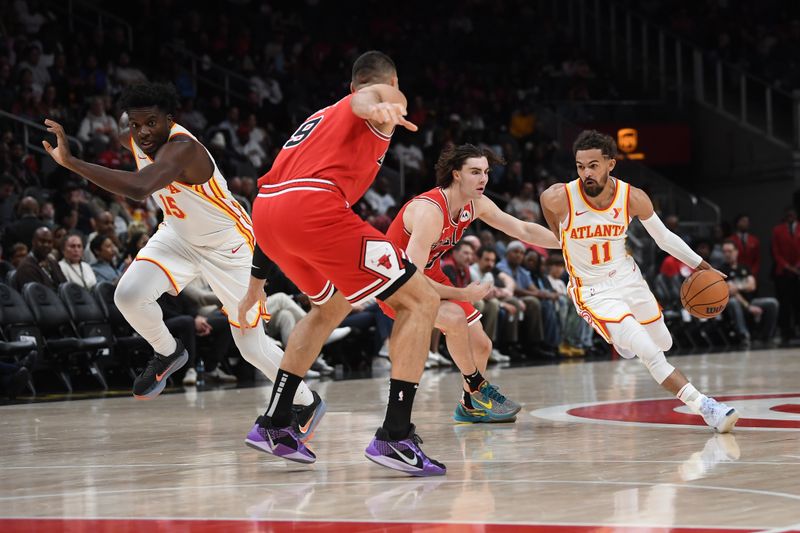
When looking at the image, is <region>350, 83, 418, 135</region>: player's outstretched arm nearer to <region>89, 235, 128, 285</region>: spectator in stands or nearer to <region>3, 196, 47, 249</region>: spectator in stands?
<region>89, 235, 128, 285</region>: spectator in stands

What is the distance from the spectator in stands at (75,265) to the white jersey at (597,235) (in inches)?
205

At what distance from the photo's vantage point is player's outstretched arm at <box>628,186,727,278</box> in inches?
274

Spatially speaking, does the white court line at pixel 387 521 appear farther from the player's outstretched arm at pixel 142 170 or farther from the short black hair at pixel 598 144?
the short black hair at pixel 598 144

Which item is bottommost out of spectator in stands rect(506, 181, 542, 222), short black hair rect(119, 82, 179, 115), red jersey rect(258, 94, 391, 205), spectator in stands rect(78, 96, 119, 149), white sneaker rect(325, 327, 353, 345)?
white sneaker rect(325, 327, 353, 345)

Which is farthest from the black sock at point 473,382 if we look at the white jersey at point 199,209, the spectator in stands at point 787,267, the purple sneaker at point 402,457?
the spectator in stands at point 787,267

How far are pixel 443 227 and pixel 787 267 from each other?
1185cm

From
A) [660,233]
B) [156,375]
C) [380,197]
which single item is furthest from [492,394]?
[380,197]

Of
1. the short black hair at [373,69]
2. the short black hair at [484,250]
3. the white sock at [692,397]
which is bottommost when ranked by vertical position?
the white sock at [692,397]

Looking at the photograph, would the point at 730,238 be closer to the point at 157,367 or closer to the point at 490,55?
the point at 490,55

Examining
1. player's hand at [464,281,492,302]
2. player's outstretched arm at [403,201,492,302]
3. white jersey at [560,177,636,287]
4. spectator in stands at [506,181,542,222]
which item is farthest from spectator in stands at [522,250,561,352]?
player's hand at [464,281,492,302]

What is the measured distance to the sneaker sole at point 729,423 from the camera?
6119 mm

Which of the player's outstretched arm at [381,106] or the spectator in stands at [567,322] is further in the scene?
the spectator in stands at [567,322]

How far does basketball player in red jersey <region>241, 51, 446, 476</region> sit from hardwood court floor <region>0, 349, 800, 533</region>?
17 centimetres

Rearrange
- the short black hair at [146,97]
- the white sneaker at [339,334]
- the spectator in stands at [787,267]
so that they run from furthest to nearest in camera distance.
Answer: the spectator in stands at [787,267], the white sneaker at [339,334], the short black hair at [146,97]
